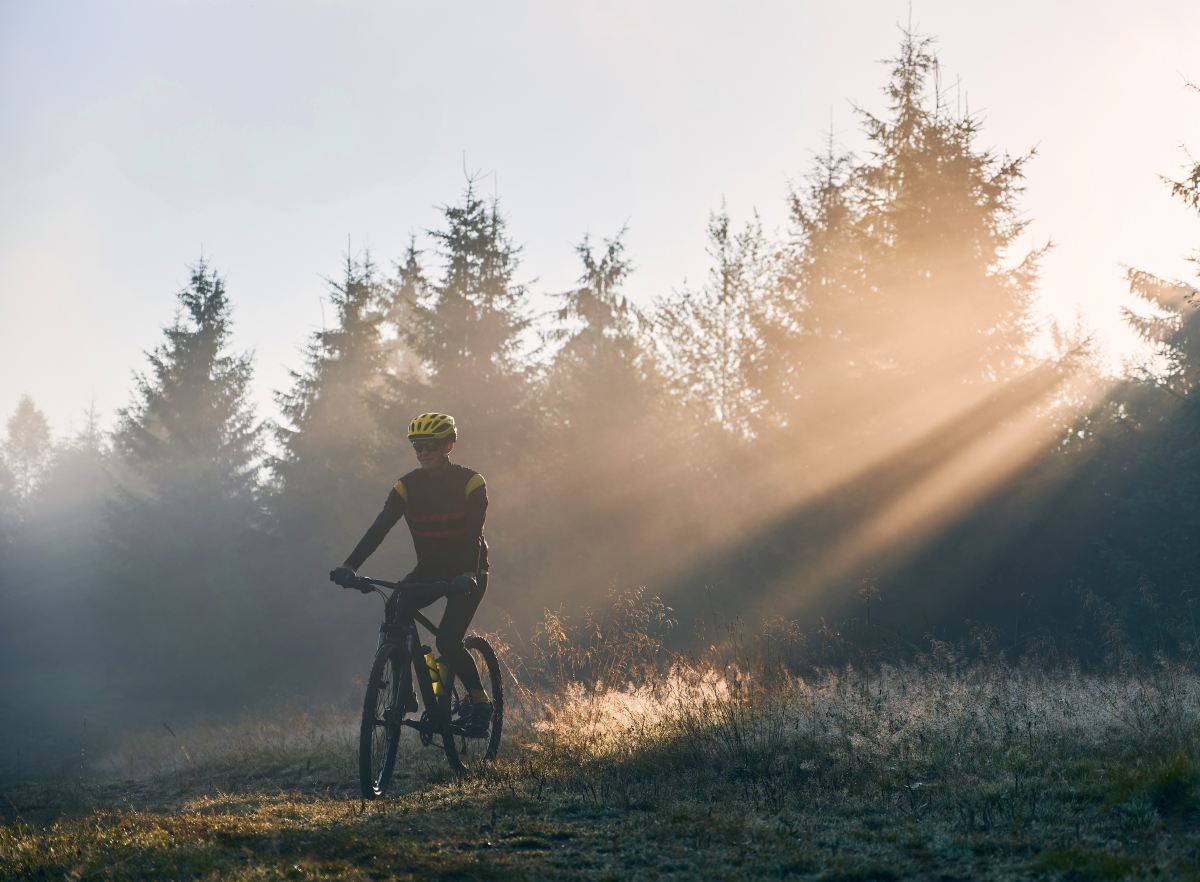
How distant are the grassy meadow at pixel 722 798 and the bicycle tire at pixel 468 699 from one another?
0.63 ft

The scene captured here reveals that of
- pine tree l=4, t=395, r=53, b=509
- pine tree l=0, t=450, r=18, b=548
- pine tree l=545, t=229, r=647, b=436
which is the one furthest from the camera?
pine tree l=4, t=395, r=53, b=509

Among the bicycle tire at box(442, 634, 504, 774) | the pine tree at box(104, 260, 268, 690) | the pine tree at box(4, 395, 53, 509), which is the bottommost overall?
the bicycle tire at box(442, 634, 504, 774)

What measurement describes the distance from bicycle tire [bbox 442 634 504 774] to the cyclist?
13 cm

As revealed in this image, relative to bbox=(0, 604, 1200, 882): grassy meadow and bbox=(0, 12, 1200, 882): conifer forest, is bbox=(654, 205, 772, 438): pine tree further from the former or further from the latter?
bbox=(0, 604, 1200, 882): grassy meadow

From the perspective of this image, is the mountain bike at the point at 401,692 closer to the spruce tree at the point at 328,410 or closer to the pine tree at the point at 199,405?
the spruce tree at the point at 328,410

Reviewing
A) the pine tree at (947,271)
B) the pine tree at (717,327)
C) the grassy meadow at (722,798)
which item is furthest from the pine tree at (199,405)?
the grassy meadow at (722,798)

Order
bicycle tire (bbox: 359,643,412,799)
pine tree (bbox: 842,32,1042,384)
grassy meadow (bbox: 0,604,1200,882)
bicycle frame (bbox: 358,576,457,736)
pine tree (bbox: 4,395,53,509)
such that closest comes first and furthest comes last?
grassy meadow (bbox: 0,604,1200,882) → bicycle tire (bbox: 359,643,412,799) → bicycle frame (bbox: 358,576,457,736) → pine tree (bbox: 842,32,1042,384) → pine tree (bbox: 4,395,53,509)

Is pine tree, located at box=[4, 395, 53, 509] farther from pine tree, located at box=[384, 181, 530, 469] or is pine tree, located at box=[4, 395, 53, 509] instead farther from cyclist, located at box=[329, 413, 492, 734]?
cyclist, located at box=[329, 413, 492, 734]

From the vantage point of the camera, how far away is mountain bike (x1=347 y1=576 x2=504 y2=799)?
7152 millimetres

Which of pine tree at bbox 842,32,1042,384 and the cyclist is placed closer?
the cyclist

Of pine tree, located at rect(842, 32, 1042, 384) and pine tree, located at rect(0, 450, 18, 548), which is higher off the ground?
pine tree, located at rect(0, 450, 18, 548)

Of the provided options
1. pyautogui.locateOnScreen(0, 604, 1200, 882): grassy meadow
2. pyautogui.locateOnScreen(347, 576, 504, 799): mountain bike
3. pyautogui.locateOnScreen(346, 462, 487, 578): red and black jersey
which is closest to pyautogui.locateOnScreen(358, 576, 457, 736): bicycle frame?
pyautogui.locateOnScreen(347, 576, 504, 799): mountain bike

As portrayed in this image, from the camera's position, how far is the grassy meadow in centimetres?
491

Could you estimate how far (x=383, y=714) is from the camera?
7289mm
